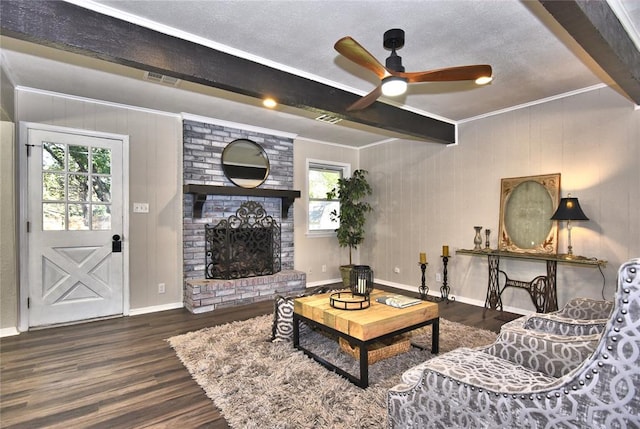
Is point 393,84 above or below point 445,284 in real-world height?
above

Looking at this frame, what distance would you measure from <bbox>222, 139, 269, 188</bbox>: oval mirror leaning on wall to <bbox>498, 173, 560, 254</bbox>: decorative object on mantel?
3383 millimetres

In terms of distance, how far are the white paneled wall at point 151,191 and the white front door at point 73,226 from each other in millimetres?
149

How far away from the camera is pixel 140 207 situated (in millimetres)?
4070

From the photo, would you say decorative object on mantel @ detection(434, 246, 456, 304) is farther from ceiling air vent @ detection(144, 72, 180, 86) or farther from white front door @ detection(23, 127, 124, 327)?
white front door @ detection(23, 127, 124, 327)

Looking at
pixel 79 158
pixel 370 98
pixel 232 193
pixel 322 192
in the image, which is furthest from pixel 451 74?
pixel 79 158

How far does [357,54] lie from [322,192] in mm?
3945

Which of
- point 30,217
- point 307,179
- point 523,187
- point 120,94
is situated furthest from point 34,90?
point 523,187

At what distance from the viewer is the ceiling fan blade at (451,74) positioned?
216 cm

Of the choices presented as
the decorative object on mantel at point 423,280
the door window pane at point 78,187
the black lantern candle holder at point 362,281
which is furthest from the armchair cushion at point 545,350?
the door window pane at point 78,187

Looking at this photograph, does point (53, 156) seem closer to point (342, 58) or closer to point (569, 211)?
point (342, 58)

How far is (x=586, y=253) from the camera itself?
3.47 metres

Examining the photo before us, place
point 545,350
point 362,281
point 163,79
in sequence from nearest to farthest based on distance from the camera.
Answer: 1. point 545,350
2. point 362,281
3. point 163,79

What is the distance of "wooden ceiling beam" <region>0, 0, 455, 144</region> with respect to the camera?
192 centimetres

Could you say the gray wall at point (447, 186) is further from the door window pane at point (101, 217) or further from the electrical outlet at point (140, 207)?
the door window pane at point (101, 217)
